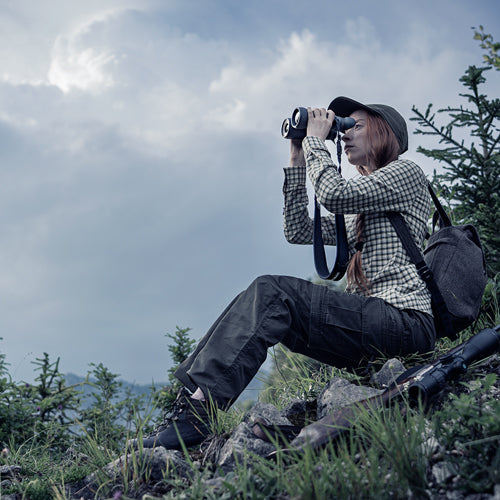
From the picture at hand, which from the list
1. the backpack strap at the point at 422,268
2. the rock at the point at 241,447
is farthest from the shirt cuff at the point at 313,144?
the rock at the point at 241,447

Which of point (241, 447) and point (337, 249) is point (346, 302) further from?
point (241, 447)

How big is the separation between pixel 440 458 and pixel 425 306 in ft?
4.04

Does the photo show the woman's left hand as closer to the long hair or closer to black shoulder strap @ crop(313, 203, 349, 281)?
the long hair

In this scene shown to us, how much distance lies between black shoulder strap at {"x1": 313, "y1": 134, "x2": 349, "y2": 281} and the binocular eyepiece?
2.3 inches

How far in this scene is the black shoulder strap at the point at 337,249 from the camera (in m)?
3.57

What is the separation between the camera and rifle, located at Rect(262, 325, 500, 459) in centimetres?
238

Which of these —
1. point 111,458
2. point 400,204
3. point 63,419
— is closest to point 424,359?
point 400,204

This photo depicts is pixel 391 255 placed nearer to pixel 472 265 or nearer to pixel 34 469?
pixel 472 265

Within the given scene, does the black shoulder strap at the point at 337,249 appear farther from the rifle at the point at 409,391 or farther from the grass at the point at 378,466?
the grass at the point at 378,466

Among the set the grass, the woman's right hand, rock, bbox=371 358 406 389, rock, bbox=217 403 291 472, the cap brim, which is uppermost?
the cap brim

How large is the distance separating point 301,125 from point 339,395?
1.84 meters

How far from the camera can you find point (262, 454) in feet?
8.77

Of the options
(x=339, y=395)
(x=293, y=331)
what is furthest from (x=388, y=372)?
(x=293, y=331)

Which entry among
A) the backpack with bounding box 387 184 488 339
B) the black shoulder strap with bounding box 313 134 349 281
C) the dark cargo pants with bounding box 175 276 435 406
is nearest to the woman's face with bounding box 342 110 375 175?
the black shoulder strap with bounding box 313 134 349 281
